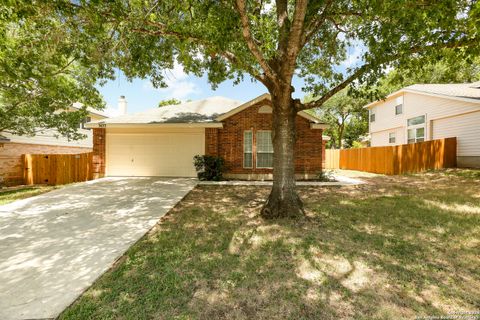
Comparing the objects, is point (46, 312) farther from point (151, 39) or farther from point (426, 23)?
point (426, 23)

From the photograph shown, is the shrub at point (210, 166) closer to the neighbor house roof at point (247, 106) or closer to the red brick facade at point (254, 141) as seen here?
the red brick facade at point (254, 141)

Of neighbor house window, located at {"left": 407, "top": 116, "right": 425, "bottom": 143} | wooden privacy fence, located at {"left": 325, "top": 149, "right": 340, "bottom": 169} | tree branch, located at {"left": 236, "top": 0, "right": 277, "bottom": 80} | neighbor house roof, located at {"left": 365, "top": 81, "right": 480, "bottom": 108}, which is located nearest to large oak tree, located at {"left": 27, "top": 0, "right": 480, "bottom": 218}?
tree branch, located at {"left": 236, "top": 0, "right": 277, "bottom": 80}

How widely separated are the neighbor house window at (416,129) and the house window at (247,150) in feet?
43.2

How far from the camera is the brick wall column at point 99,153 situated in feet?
41.0

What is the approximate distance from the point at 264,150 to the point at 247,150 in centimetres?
94

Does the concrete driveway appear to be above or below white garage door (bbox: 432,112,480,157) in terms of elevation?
below

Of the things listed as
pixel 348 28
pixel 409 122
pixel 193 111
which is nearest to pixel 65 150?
pixel 193 111

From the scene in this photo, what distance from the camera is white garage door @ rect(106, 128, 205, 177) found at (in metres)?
12.5

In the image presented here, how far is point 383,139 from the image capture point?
20781mm

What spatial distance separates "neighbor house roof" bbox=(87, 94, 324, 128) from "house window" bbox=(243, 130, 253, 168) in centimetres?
147

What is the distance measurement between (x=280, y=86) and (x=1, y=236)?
6995 millimetres

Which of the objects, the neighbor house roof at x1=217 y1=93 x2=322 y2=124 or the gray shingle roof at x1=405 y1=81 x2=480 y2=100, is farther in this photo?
the gray shingle roof at x1=405 y1=81 x2=480 y2=100

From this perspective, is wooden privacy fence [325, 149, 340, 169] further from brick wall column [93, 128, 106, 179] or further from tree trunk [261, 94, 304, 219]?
brick wall column [93, 128, 106, 179]

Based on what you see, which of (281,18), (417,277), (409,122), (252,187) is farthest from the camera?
(409,122)
